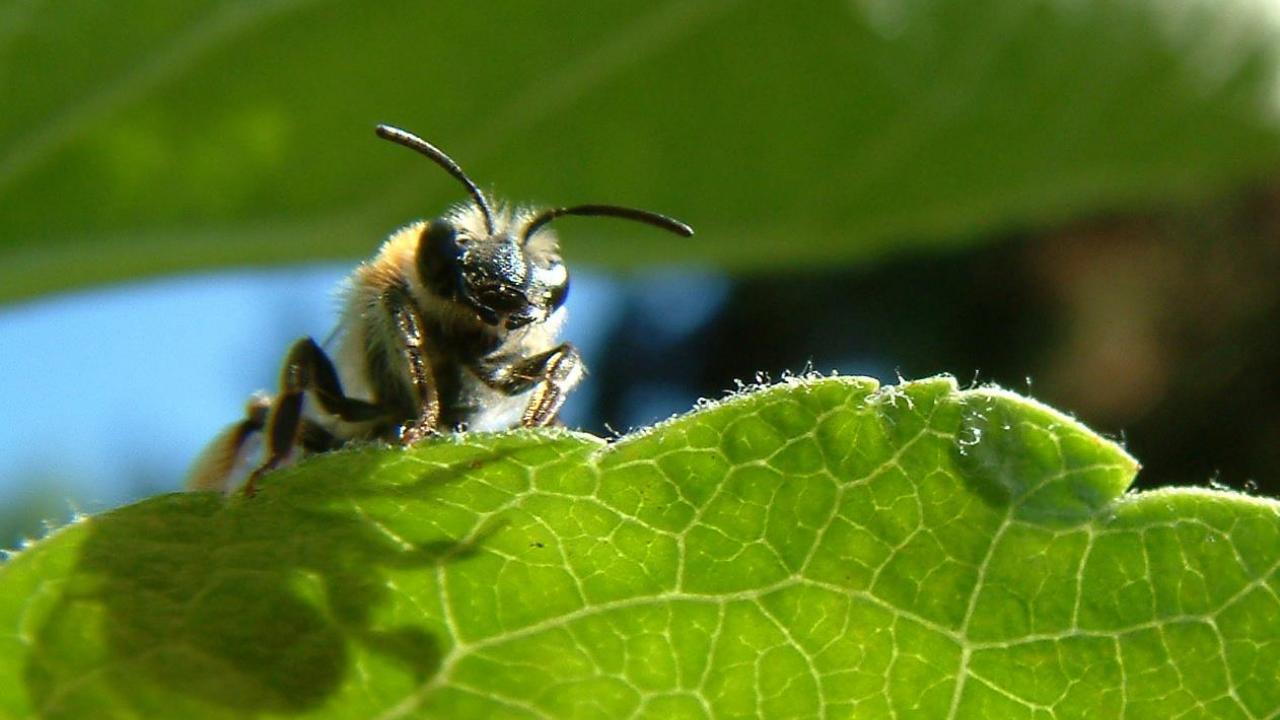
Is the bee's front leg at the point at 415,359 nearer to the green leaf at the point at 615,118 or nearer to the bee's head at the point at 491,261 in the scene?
the bee's head at the point at 491,261

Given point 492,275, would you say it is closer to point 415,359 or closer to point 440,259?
point 440,259

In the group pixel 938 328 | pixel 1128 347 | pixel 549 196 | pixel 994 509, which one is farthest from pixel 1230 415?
pixel 994 509

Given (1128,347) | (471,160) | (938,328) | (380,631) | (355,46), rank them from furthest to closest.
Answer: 1. (938,328)
2. (1128,347)
3. (471,160)
4. (355,46)
5. (380,631)

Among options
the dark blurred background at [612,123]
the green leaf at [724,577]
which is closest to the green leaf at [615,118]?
the dark blurred background at [612,123]

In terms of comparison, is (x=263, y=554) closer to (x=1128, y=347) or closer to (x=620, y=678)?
(x=620, y=678)

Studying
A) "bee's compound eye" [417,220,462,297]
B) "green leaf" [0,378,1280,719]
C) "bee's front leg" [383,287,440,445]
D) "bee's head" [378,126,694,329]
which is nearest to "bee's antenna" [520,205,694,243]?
"bee's head" [378,126,694,329]

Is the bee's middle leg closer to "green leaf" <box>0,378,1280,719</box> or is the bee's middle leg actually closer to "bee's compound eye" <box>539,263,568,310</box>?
"bee's compound eye" <box>539,263,568,310</box>

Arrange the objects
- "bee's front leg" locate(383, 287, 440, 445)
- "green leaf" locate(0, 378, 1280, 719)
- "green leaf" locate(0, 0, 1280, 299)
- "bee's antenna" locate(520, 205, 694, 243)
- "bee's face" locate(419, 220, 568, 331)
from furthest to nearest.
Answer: "bee's antenna" locate(520, 205, 694, 243) < "bee's face" locate(419, 220, 568, 331) < "green leaf" locate(0, 0, 1280, 299) < "bee's front leg" locate(383, 287, 440, 445) < "green leaf" locate(0, 378, 1280, 719)
